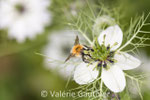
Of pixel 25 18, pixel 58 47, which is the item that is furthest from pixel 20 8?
pixel 58 47

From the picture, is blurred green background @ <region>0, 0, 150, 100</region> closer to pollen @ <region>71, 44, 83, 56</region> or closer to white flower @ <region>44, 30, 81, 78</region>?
white flower @ <region>44, 30, 81, 78</region>

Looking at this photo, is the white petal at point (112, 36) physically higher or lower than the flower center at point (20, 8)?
lower

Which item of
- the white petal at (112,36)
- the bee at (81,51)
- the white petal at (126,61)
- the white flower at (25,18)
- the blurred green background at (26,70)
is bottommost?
the blurred green background at (26,70)

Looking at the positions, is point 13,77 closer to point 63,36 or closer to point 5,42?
point 5,42

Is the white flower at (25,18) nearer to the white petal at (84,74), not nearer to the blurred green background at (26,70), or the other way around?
the blurred green background at (26,70)

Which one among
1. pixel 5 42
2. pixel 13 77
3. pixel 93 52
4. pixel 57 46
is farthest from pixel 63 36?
pixel 93 52

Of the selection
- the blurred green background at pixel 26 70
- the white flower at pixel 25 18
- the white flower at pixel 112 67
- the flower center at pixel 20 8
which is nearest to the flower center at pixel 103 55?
the white flower at pixel 112 67

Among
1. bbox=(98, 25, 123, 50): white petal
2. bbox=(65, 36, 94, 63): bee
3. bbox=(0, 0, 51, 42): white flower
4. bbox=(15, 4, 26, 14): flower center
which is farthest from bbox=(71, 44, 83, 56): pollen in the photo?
bbox=(15, 4, 26, 14): flower center
